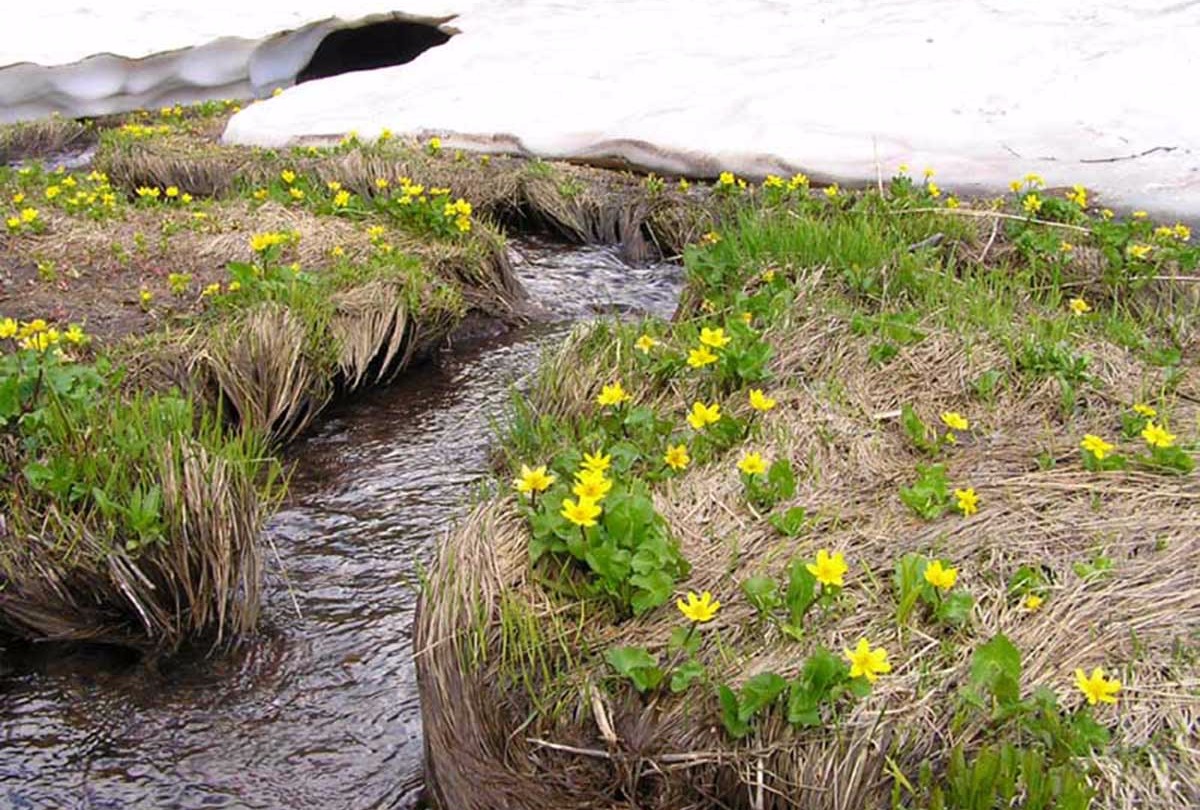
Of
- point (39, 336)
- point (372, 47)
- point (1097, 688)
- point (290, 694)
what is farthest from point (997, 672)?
point (372, 47)

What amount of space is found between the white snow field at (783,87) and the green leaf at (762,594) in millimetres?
5043

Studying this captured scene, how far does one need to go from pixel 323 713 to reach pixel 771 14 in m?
9.04

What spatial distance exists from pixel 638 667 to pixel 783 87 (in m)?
6.86

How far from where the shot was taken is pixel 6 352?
4523mm

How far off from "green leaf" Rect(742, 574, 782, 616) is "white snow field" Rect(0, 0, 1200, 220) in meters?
5.04

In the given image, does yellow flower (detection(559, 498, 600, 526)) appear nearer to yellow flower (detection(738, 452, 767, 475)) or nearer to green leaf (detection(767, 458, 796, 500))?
yellow flower (detection(738, 452, 767, 475))

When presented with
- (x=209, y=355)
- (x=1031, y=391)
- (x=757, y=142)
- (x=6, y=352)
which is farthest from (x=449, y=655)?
(x=757, y=142)

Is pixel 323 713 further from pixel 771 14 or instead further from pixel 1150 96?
pixel 771 14

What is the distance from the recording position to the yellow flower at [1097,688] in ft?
7.18

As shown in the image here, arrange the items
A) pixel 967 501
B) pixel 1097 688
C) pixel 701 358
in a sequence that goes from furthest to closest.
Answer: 1. pixel 701 358
2. pixel 967 501
3. pixel 1097 688

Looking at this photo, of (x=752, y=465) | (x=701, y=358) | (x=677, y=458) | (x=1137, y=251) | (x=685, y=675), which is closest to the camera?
(x=685, y=675)

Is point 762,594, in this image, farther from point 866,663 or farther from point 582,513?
point 582,513

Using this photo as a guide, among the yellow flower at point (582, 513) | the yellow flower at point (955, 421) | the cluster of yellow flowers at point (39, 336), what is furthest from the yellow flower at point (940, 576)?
the cluster of yellow flowers at point (39, 336)

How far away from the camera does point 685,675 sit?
2400mm
